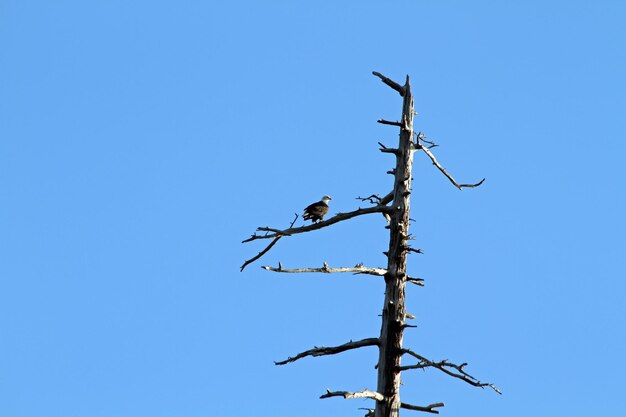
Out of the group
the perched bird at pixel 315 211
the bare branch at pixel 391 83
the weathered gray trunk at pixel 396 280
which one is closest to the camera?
the weathered gray trunk at pixel 396 280

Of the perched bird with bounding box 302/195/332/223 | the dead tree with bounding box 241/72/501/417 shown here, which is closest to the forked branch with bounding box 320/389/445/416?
the dead tree with bounding box 241/72/501/417

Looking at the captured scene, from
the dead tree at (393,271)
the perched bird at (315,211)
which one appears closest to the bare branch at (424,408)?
the dead tree at (393,271)

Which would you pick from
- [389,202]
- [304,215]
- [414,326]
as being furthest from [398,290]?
[304,215]

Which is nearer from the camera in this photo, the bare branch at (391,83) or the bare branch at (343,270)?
the bare branch at (343,270)

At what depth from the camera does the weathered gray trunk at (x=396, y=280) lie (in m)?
18.9

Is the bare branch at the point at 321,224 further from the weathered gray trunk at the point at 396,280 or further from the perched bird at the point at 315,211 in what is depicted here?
the perched bird at the point at 315,211

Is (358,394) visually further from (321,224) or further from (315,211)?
(315,211)

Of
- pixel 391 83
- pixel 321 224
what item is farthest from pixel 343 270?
pixel 391 83

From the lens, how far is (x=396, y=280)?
19.2 m

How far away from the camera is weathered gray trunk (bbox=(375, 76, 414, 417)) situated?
1886 cm

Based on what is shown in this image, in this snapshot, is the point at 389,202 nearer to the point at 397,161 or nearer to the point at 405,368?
the point at 397,161

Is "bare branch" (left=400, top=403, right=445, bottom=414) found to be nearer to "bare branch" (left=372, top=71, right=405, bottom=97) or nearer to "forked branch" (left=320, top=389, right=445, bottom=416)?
"forked branch" (left=320, top=389, right=445, bottom=416)

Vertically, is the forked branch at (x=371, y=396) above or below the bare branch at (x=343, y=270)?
below

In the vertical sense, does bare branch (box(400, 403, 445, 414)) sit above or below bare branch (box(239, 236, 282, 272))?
below
